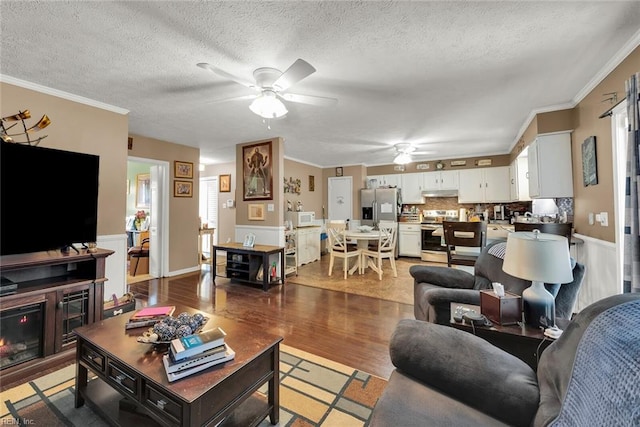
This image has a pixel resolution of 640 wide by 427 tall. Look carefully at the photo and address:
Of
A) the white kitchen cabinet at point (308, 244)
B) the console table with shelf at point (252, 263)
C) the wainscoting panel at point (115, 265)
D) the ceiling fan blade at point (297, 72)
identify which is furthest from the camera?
the white kitchen cabinet at point (308, 244)

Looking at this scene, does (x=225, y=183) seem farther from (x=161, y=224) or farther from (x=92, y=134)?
(x=92, y=134)

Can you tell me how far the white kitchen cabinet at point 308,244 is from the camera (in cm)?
534

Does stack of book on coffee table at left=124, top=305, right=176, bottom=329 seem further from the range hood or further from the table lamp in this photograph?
the range hood

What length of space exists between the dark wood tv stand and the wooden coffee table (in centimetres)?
77

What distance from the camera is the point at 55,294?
2031mm

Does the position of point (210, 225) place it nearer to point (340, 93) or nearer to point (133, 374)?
point (340, 93)

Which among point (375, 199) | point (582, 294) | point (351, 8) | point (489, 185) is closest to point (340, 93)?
point (351, 8)

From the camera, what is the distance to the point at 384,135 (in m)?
4.29

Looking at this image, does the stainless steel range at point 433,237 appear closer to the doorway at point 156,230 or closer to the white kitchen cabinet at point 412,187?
the white kitchen cabinet at point 412,187

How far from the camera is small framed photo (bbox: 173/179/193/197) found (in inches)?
181

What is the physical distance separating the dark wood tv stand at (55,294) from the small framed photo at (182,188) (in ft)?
7.86

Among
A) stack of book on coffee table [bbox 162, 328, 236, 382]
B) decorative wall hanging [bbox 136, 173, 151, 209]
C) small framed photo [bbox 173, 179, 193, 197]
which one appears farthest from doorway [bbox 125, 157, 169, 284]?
stack of book on coffee table [bbox 162, 328, 236, 382]

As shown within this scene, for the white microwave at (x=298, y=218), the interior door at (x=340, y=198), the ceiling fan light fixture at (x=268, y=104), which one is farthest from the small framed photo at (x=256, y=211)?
the interior door at (x=340, y=198)

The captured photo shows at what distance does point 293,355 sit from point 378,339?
0.81 metres
